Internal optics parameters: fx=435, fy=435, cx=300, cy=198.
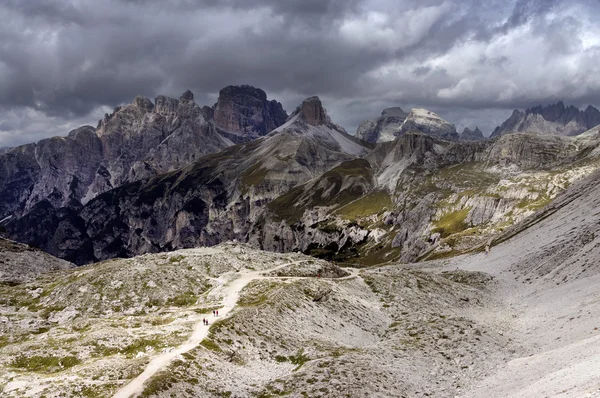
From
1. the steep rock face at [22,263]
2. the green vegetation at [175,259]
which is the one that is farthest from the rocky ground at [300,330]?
the steep rock face at [22,263]

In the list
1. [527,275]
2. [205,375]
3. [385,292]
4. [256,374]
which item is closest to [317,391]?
[256,374]

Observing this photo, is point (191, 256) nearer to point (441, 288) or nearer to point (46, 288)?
point (46, 288)

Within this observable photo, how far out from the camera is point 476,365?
6369 cm

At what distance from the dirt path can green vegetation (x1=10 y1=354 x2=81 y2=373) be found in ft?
39.4

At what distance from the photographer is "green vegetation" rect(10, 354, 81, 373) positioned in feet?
186

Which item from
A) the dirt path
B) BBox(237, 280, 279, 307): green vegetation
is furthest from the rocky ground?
BBox(237, 280, 279, 307): green vegetation

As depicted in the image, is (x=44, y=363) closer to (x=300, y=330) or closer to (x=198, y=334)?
(x=198, y=334)

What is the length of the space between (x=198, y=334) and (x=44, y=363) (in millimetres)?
20458

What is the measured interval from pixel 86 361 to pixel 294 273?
63172mm

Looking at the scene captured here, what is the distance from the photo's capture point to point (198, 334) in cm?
6662

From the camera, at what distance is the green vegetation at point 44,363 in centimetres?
5672

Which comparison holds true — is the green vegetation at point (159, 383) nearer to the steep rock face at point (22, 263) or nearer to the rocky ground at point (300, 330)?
the rocky ground at point (300, 330)

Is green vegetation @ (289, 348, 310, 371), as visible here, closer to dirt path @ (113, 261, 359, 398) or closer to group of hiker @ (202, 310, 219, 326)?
dirt path @ (113, 261, 359, 398)

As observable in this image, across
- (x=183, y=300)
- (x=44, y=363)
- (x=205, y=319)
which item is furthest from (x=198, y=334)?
(x=183, y=300)
